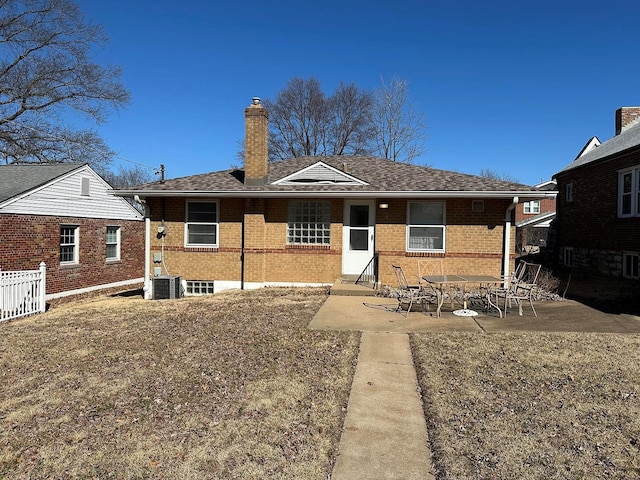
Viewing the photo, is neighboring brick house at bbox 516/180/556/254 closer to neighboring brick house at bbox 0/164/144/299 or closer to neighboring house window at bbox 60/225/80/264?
neighboring brick house at bbox 0/164/144/299

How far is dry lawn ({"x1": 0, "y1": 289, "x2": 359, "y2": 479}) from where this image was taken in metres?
3.31

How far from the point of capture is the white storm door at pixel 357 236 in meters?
12.0

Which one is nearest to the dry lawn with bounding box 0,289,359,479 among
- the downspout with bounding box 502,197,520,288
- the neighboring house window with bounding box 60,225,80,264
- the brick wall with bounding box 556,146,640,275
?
the downspout with bounding box 502,197,520,288

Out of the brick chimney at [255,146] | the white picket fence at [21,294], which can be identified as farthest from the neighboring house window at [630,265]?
the white picket fence at [21,294]

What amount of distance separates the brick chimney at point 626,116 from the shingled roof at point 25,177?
2376 centimetres

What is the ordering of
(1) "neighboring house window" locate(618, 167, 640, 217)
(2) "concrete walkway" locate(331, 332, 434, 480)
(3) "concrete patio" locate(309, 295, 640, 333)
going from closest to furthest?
1. (2) "concrete walkway" locate(331, 332, 434, 480)
2. (3) "concrete patio" locate(309, 295, 640, 333)
3. (1) "neighboring house window" locate(618, 167, 640, 217)

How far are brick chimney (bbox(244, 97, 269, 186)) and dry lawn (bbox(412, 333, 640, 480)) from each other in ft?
25.6

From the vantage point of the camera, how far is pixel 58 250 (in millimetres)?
16203

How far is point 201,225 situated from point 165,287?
2.09 meters

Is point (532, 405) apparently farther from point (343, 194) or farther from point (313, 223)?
point (313, 223)

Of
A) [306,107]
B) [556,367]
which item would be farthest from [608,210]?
[306,107]

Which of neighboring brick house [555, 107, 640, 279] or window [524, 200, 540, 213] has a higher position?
window [524, 200, 540, 213]

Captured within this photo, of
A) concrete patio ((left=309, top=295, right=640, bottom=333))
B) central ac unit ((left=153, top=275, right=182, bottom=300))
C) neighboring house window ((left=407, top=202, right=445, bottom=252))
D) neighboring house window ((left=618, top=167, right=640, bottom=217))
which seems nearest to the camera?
concrete patio ((left=309, top=295, right=640, bottom=333))

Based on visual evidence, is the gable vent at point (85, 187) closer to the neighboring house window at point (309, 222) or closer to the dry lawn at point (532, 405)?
the neighboring house window at point (309, 222)
